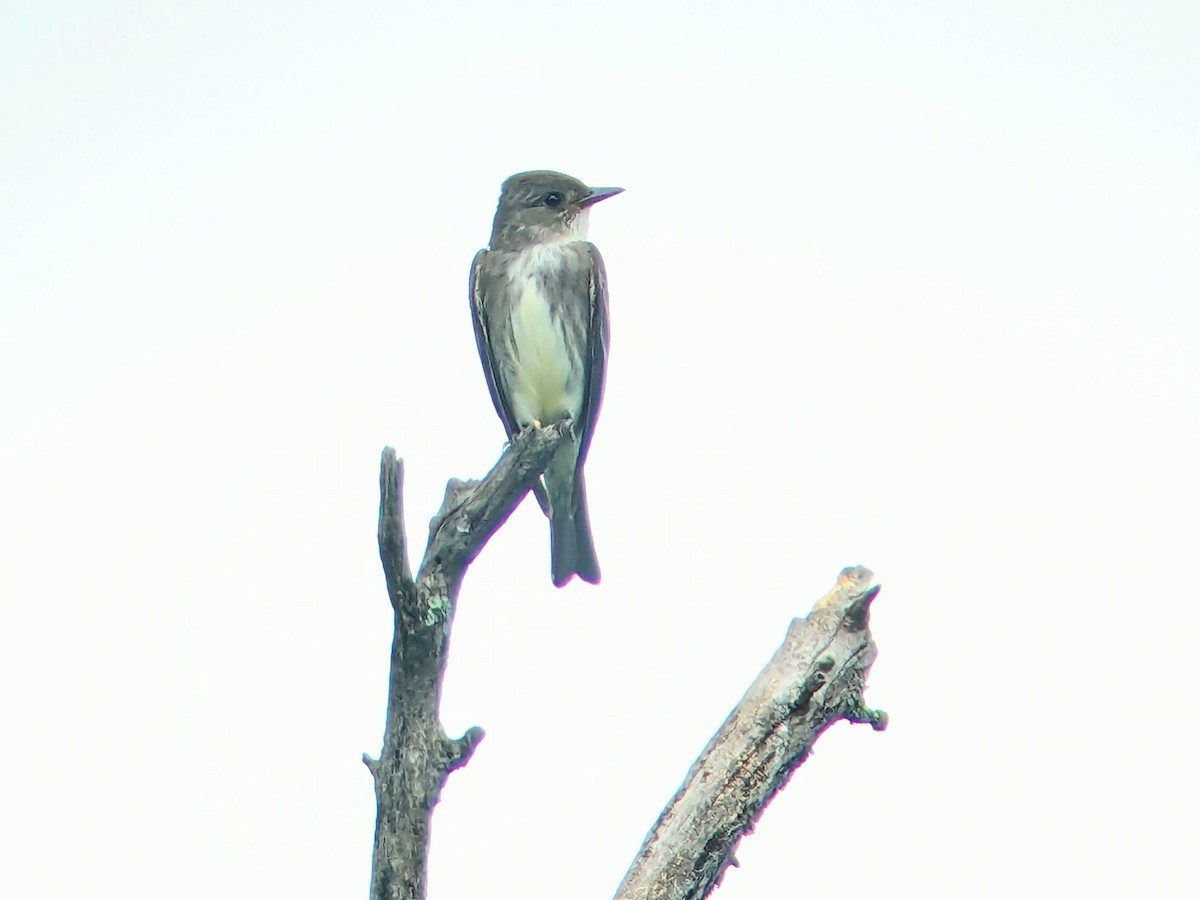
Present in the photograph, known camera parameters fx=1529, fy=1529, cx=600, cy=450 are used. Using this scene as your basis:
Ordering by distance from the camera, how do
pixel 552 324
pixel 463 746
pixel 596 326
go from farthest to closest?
pixel 596 326, pixel 552 324, pixel 463 746

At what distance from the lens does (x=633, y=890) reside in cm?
475

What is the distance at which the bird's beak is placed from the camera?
9.39 metres

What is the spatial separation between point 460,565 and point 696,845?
1239 millimetres

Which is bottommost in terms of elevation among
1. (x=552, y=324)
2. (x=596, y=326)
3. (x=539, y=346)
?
(x=539, y=346)

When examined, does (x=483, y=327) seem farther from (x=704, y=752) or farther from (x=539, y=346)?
(x=704, y=752)

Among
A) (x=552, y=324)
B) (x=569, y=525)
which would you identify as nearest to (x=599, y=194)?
(x=552, y=324)

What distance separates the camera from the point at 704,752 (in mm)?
4957

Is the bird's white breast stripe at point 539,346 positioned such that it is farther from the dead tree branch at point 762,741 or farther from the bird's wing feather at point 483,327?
the dead tree branch at point 762,741

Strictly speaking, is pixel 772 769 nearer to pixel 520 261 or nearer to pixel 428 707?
pixel 428 707

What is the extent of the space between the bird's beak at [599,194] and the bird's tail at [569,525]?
1509 mm

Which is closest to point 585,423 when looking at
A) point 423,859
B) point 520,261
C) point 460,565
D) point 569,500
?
point 569,500

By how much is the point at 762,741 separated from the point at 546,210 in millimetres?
5127

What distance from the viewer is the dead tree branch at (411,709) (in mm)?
4852

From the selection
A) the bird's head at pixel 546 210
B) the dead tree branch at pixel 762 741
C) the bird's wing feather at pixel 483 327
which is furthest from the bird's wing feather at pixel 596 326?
the dead tree branch at pixel 762 741
